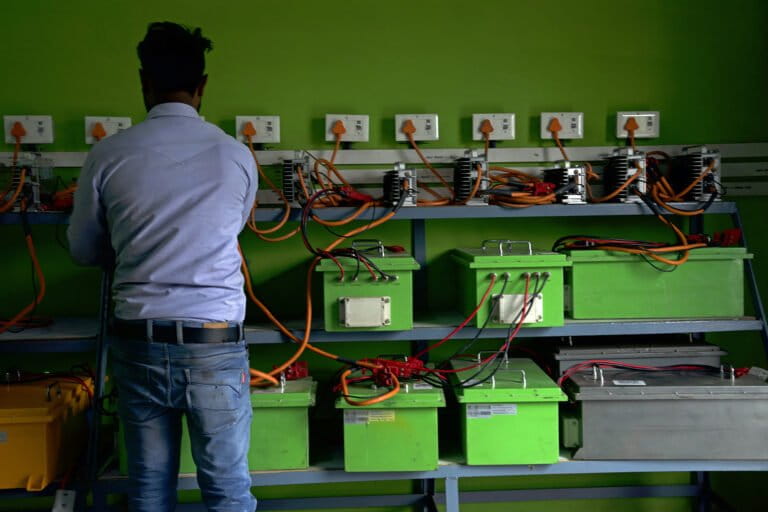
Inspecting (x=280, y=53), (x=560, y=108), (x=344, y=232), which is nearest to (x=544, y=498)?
(x=344, y=232)

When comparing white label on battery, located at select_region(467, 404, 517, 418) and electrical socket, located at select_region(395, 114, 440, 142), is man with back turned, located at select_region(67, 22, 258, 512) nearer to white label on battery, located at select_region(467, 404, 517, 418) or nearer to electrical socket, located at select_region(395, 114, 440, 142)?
white label on battery, located at select_region(467, 404, 517, 418)

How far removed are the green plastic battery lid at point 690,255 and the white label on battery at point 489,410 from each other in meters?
0.54

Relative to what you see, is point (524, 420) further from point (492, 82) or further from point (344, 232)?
point (492, 82)

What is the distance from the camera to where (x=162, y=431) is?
1.68 meters

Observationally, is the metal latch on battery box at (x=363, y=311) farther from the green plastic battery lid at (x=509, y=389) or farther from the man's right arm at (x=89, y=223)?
the man's right arm at (x=89, y=223)

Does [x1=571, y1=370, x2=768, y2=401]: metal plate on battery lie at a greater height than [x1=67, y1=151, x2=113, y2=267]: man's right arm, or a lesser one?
lesser

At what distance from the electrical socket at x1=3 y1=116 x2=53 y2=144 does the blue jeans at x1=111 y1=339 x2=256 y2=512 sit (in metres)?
1.19

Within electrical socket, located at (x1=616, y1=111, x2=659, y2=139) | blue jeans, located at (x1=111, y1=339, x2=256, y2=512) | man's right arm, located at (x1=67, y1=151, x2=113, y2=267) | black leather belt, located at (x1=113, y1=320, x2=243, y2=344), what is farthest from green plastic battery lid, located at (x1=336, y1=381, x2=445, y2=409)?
electrical socket, located at (x1=616, y1=111, x2=659, y2=139)

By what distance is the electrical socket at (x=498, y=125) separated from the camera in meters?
2.58

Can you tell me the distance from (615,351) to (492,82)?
3.76 ft

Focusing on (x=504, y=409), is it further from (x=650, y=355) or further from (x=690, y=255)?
(x=690, y=255)

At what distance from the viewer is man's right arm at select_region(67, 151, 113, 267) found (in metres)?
1.62

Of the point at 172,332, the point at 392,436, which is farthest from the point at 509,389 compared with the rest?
the point at 172,332

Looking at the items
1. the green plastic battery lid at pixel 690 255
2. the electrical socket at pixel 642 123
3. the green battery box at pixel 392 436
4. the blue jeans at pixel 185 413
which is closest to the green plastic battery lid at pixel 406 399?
the green battery box at pixel 392 436
